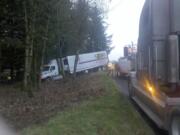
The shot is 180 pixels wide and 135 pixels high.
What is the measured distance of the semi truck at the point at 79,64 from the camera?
174ft

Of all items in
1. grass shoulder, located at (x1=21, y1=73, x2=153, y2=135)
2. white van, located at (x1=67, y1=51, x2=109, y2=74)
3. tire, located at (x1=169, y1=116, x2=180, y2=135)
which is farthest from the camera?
white van, located at (x1=67, y1=51, x2=109, y2=74)

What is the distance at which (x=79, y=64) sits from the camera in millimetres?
64250

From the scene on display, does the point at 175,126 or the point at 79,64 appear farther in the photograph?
the point at 79,64

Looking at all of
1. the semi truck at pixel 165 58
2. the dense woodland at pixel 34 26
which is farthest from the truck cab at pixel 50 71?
the semi truck at pixel 165 58

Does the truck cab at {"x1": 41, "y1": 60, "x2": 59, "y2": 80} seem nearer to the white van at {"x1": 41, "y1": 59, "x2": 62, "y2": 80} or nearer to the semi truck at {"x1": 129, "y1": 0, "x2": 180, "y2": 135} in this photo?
the white van at {"x1": 41, "y1": 59, "x2": 62, "y2": 80}

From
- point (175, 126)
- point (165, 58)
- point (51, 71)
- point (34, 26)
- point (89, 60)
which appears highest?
point (34, 26)

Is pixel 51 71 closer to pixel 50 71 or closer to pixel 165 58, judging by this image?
pixel 50 71

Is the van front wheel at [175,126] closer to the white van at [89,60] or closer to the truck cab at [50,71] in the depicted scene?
the truck cab at [50,71]

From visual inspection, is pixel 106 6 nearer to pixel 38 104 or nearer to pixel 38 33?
pixel 38 33

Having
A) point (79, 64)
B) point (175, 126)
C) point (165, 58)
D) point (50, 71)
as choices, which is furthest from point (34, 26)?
point (79, 64)

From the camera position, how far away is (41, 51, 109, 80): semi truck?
5297 cm

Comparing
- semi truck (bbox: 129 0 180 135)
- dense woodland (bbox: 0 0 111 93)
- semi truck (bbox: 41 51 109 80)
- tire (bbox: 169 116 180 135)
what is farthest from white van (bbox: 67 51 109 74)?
tire (bbox: 169 116 180 135)

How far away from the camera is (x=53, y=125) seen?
34.8 feet

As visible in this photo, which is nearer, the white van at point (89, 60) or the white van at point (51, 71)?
the white van at point (51, 71)
